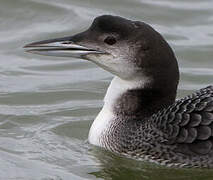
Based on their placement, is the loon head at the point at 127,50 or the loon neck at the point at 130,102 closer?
the loon head at the point at 127,50

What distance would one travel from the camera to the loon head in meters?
8.86

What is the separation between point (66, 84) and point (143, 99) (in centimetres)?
265

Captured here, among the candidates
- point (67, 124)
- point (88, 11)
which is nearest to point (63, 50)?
point (67, 124)

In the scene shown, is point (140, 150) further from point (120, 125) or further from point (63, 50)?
point (63, 50)

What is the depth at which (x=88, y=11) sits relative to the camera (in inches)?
559

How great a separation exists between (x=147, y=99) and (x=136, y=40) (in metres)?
0.64

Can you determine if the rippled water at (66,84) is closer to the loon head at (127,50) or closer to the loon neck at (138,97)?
the loon neck at (138,97)

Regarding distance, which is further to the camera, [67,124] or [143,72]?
[67,124]

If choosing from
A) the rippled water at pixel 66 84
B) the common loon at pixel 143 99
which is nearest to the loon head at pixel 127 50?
the common loon at pixel 143 99

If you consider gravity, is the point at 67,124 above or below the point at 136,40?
below

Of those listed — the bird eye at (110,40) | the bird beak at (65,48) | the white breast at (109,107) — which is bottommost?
the white breast at (109,107)

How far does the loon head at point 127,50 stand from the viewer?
8.86m

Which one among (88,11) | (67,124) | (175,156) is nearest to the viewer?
(175,156)

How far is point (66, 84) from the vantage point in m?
11.6
